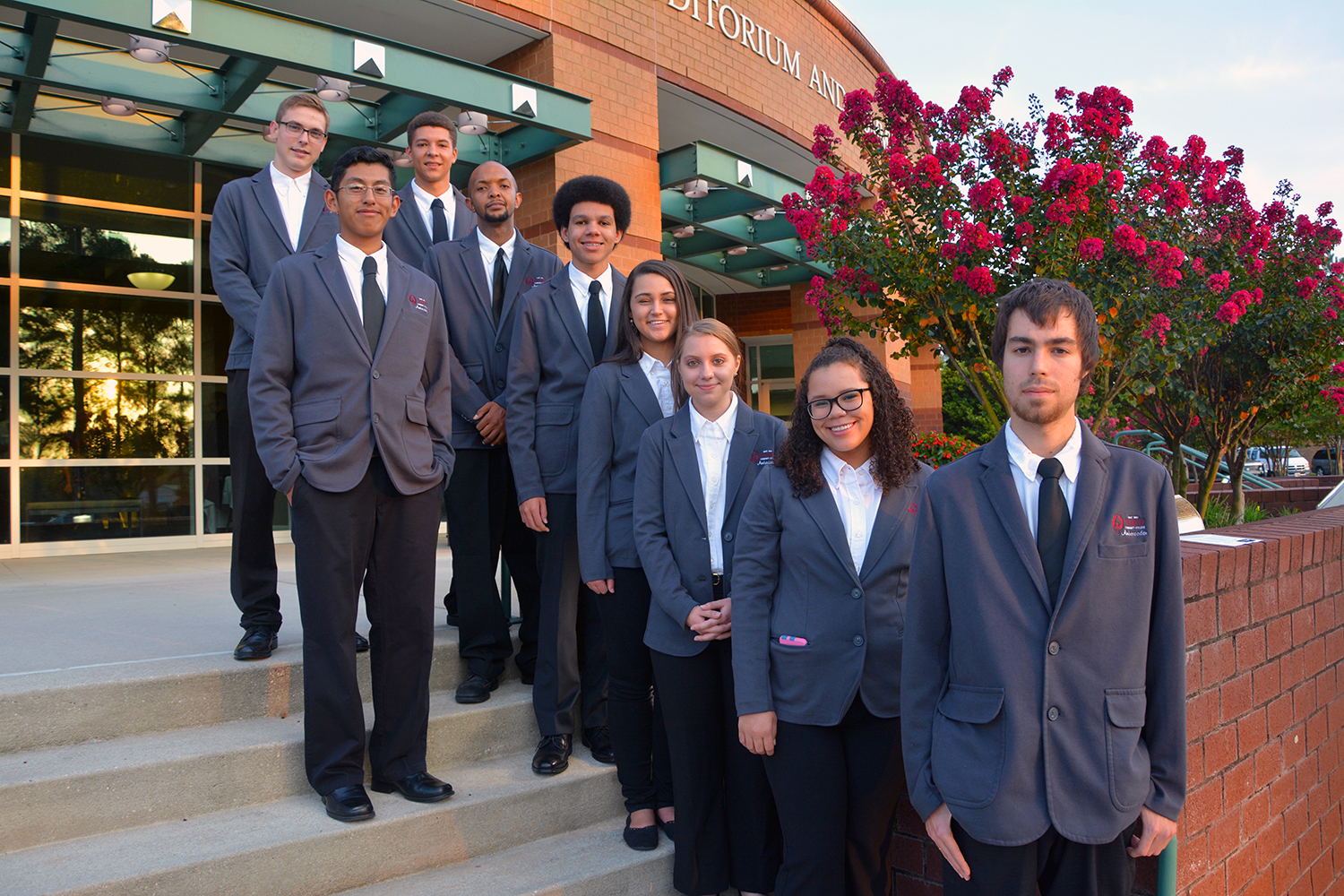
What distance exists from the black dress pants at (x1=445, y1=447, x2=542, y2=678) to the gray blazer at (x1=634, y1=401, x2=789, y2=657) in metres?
0.92

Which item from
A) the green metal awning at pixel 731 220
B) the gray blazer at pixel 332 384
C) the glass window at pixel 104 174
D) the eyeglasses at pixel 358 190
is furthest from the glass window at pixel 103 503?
the eyeglasses at pixel 358 190

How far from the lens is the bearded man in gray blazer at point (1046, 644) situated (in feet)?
6.04

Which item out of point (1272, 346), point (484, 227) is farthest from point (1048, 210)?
point (484, 227)

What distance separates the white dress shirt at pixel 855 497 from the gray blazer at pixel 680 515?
0.26m

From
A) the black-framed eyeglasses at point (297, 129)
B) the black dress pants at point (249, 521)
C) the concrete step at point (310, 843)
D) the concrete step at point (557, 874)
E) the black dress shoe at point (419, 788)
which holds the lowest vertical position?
the concrete step at point (557, 874)

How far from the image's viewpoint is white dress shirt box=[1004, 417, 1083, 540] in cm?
195

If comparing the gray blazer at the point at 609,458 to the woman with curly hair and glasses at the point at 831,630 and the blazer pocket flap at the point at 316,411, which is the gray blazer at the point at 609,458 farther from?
the blazer pocket flap at the point at 316,411

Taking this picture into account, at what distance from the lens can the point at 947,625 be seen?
199 cm

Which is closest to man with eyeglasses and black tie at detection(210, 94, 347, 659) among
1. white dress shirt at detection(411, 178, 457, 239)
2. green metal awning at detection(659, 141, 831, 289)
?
white dress shirt at detection(411, 178, 457, 239)

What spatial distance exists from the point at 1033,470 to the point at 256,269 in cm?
290

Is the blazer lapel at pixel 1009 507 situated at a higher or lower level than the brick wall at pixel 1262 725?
higher

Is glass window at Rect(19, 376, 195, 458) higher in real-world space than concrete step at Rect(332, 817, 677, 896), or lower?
higher

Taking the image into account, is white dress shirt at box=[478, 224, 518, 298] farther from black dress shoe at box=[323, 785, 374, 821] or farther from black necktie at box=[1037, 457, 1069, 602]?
black necktie at box=[1037, 457, 1069, 602]

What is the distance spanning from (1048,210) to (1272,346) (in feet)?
8.36
